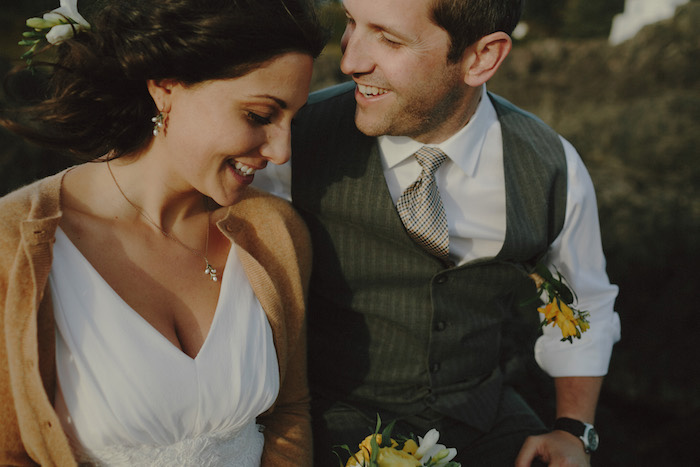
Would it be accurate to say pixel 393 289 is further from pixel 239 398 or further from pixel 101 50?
pixel 101 50

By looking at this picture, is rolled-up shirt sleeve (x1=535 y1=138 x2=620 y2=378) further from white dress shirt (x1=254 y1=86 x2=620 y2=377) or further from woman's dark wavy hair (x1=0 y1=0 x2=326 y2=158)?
woman's dark wavy hair (x1=0 y1=0 x2=326 y2=158)

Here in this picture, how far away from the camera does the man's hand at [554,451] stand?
7.34 feet

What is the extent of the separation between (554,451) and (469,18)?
1.56 m

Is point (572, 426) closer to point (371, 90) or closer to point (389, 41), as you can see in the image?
point (371, 90)

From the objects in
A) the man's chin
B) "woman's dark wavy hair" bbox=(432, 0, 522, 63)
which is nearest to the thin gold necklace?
the man's chin

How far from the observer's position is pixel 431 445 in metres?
1.52

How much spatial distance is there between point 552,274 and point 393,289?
698 millimetres

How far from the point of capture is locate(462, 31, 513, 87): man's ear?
6.96 ft

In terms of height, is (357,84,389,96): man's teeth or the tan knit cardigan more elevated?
(357,84,389,96): man's teeth

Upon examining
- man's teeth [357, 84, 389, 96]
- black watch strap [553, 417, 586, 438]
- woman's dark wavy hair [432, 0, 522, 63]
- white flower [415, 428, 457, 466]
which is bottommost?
black watch strap [553, 417, 586, 438]

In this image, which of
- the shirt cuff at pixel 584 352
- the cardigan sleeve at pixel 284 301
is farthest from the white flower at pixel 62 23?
the shirt cuff at pixel 584 352

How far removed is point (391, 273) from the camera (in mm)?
2123

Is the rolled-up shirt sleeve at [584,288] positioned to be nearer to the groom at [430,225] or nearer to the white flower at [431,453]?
the groom at [430,225]

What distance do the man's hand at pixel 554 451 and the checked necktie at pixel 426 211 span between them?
804 mm
